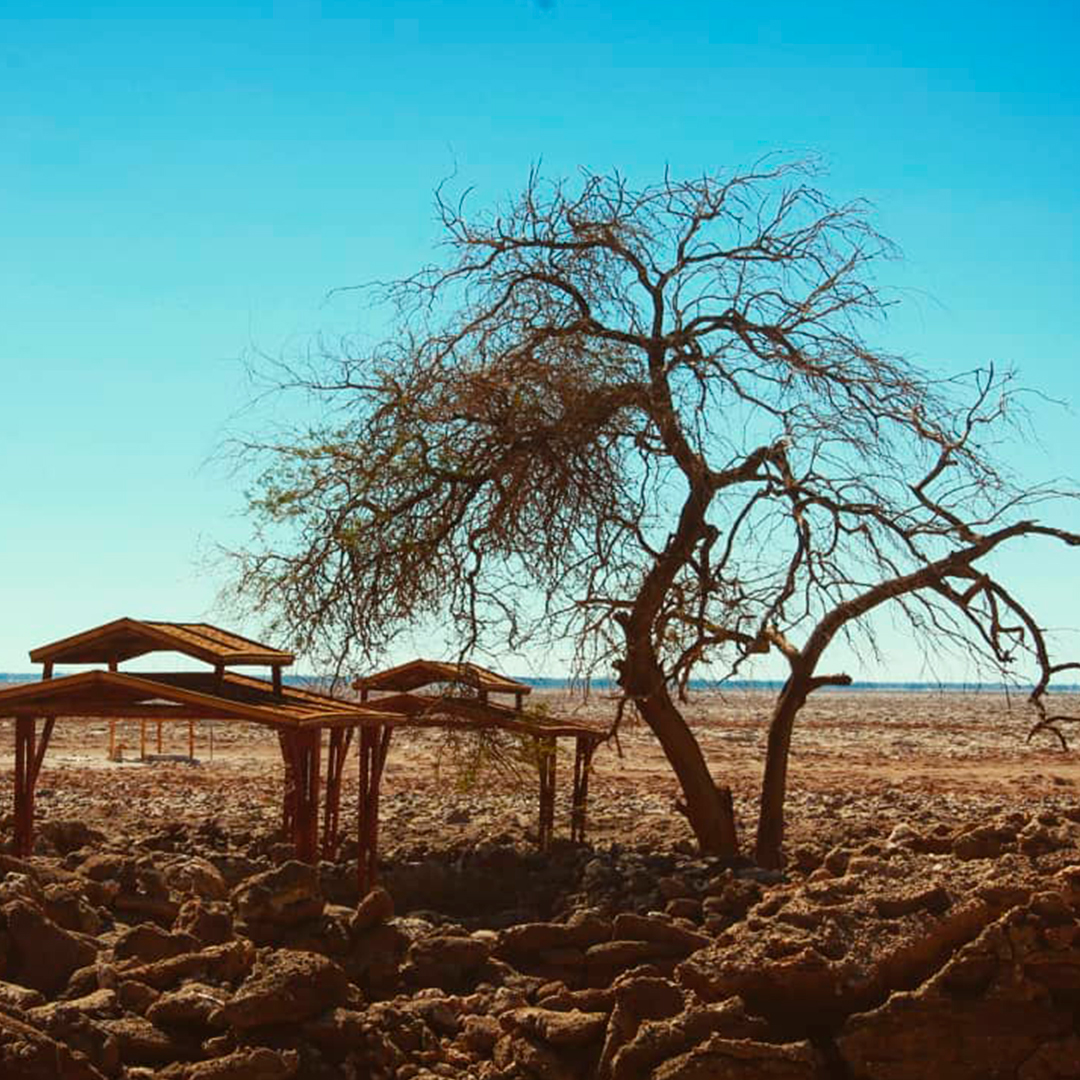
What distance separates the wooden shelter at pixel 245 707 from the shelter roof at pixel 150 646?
0.01 meters

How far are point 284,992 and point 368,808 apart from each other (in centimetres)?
751

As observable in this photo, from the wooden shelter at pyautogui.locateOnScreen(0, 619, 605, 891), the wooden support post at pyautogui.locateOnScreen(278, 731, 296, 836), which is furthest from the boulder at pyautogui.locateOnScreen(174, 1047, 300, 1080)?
the wooden support post at pyautogui.locateOnScreen(278, 731, 296, 836)

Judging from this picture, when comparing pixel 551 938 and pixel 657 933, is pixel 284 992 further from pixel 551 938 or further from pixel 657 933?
pixel 657 933

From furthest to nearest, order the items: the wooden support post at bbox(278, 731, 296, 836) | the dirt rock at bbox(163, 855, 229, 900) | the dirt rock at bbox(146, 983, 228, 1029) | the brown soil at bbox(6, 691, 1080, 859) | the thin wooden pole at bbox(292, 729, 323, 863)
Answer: the brown soil at bbox(6, 691, 1080, 859), the wooden support post at bbox(278, 731, 296, 836), the thin wooden pole at bbox(292, 729, 323, 863), the dirt rock at bbox(163, 855, 229, 900), the dirt rock at bbox(146, 983, 228, 1029)

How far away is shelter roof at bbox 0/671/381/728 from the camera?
1598cm

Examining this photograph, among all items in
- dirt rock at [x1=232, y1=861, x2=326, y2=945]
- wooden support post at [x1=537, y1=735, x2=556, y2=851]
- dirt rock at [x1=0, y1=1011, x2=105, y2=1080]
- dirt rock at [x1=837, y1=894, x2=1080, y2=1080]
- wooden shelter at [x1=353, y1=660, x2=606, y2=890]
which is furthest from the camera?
wooden support post at [x1=537, y1=735, x2=556, y2=851]

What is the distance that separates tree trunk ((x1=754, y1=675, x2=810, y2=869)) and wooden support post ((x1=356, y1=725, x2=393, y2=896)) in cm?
425

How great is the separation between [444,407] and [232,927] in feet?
21.4

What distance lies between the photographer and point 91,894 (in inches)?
516

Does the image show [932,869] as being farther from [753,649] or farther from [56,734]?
[56,734]

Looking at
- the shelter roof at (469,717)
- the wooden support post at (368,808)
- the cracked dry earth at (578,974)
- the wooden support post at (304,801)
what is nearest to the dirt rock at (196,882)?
the cracked dry earth at (578,974)

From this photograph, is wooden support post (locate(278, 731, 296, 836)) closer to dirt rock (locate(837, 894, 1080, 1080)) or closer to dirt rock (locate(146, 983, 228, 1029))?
dirt rock (locate(146, 983, 228, 1029))

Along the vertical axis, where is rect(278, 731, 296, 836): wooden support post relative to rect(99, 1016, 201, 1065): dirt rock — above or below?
above

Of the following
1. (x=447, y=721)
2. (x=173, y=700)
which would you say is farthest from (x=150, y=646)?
(x=447, y=721)
